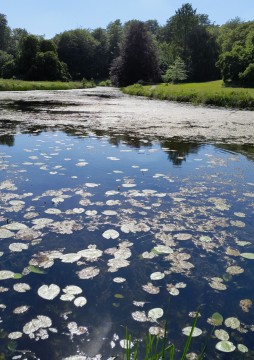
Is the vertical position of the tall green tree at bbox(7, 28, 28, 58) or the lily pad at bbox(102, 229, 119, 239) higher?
the tall green tree at bbox(7, 28, 28, 58)

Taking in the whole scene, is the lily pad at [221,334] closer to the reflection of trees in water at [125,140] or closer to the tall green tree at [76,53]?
the reflection of trees in water at [125,140]

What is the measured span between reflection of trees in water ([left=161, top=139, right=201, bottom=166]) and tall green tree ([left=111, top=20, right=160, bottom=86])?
5339 centimetres

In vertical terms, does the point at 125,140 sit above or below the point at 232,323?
below

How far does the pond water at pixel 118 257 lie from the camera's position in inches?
110

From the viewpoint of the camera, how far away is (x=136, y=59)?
2447 inches

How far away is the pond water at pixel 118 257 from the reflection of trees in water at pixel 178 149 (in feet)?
4.09

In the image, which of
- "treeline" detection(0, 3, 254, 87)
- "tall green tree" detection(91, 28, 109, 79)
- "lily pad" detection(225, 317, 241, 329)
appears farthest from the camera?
"tall green tree" detection(91, 28, 109, 79)

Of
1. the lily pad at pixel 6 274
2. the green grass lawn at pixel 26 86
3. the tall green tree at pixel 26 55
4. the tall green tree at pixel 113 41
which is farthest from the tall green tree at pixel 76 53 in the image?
the lily pad at pixel 6 274

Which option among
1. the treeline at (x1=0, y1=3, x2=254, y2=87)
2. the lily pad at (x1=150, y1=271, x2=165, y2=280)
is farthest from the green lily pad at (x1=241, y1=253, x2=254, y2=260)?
the treeline at (x1=0, y1=3, x2=254, y2=87)

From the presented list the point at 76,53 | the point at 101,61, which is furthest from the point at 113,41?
the point at 76,53

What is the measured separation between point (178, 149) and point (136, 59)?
5621 centimetres

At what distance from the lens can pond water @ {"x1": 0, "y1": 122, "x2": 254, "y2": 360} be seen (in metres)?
2.79

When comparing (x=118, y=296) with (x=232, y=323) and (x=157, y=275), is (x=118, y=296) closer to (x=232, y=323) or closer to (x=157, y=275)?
(x=157, y=275)

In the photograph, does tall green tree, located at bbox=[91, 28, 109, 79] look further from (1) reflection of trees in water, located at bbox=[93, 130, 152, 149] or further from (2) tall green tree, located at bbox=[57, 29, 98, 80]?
(1) reflection of trees in water, located at bbox=[93, 130, 152, 149]
